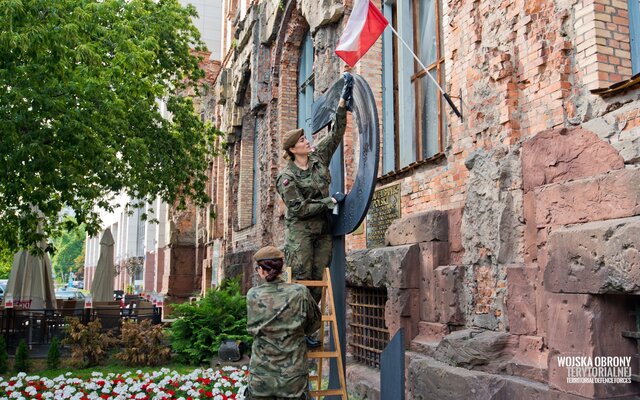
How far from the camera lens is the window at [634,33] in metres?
4.87

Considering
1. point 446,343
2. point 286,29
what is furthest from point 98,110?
point 446,343

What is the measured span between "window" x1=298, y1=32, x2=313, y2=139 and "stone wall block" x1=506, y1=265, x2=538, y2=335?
7716mm

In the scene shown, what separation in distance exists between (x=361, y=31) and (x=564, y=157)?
2973 millimetres

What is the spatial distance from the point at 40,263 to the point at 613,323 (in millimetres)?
13082

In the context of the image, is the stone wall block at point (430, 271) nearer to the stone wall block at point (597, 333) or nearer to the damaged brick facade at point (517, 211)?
the damaged brick facade at point (517, 211)

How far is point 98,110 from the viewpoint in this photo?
30.0ft

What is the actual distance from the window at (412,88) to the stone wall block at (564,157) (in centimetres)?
226

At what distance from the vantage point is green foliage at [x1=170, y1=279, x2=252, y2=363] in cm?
1016

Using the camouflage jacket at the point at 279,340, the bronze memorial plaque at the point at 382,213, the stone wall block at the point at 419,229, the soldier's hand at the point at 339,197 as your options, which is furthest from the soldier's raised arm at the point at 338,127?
the bronze memorial plaque at the point at 382,213

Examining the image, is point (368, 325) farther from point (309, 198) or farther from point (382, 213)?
point (309, 198)

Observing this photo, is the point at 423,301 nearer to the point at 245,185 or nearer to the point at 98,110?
the point at 98,110

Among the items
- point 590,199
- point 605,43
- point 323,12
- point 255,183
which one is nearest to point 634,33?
point 605,43

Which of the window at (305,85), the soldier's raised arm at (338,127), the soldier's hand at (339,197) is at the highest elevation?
the window at (305,85)

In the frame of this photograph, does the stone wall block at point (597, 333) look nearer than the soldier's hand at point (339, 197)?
Yes
